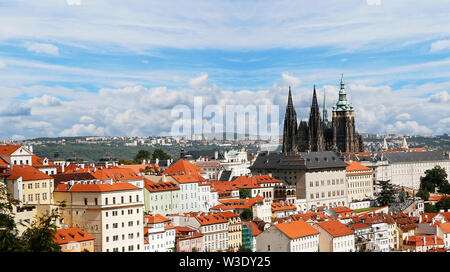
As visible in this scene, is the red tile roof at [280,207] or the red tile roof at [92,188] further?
the red tile roof at [280,207]

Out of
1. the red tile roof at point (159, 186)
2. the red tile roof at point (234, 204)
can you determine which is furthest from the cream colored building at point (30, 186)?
the red tile roof at point (234, 204)

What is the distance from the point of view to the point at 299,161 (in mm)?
76688

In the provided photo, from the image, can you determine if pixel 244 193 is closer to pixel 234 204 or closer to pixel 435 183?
pixel 234 204

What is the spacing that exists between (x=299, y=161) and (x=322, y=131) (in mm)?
26351

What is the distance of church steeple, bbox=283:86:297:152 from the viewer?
10119 centimetres

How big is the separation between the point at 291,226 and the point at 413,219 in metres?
18.2

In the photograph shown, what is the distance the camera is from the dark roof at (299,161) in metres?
76.8

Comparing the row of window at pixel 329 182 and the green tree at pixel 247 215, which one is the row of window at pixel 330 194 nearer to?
the row of window at pixel 329 182

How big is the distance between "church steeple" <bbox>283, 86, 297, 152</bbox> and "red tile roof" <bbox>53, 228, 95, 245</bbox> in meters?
67.7

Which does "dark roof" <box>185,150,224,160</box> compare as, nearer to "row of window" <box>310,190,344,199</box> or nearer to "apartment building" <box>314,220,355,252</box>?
"row of window" <box>310,190,344,199</box>

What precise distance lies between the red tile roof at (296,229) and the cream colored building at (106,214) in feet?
32.7

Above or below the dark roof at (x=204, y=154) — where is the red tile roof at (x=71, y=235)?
below

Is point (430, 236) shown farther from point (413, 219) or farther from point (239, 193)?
point (239, 193)
